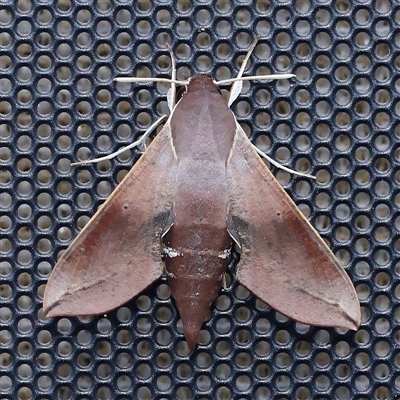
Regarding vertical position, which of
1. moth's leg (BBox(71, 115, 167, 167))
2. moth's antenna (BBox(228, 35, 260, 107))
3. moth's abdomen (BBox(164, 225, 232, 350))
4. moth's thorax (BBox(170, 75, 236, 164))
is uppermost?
moth's antenna (BBox(228, 35, 260, 107))

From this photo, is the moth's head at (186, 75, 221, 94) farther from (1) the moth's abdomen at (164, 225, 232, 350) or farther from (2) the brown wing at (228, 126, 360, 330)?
(1) the moth's abdomen at (164, 225, 232, 350)

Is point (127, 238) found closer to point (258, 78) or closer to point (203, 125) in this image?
point (203, 125)

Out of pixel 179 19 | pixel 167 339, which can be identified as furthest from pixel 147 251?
pixel 179 19

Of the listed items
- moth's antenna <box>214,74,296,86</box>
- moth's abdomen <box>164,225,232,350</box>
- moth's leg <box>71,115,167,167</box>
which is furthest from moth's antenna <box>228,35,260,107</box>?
moth's abdomen <box>164,225,232,350</box>

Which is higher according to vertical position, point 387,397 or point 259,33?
point 259,33

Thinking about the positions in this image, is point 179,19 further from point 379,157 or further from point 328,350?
point 328,350

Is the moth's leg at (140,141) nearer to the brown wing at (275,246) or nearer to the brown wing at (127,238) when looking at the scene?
the brown wing at (127,238)

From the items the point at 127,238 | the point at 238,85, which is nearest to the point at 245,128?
the point at 238,85
